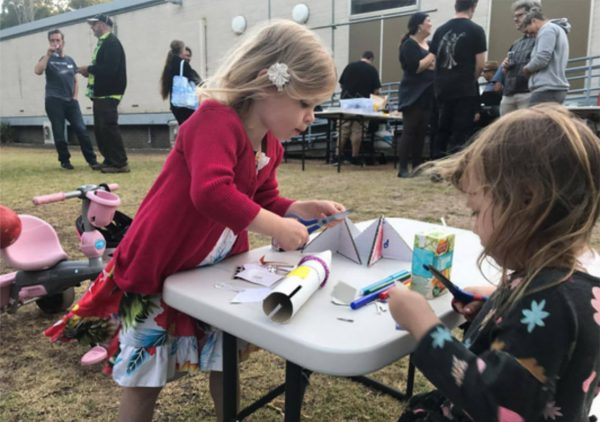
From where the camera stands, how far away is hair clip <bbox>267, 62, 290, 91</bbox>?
3.95 ft

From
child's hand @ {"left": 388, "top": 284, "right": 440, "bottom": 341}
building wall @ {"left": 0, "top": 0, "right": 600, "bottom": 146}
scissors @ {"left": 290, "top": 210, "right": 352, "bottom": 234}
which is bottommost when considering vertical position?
child's hand @ {"left": 388, "top": 284, "right": 440, "bottom": 341}

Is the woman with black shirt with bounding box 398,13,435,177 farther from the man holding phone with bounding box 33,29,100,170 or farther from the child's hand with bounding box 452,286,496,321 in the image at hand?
the child's hand with bounding box 452,286,496,321

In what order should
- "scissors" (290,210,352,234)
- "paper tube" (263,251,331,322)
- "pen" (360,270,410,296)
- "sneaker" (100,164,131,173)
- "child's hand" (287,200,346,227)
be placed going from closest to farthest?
"paper tube" (263,251,331,322) < "pen" (360,270,410,296) < "scissors" (290,210,352,234) < "child's hand" (287,200,346,227) < "sneaker" (100,164,131,173)

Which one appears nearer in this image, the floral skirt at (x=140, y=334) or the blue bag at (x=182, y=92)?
the floral skirt at (x=140, y=334)

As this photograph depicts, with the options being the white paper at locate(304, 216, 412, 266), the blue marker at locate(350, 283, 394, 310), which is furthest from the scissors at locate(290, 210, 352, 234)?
the blue marker at locate(350, 283, 394, 310)

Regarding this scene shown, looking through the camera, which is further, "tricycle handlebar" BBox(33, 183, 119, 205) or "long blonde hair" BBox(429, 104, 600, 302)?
"tricycle handlebar" BBox(33, 183, 119, 205)

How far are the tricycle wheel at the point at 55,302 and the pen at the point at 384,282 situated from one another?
1874mm

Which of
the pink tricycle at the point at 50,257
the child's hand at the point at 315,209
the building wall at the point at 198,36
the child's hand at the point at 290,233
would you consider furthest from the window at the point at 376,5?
the child's hand at the point at 290,233

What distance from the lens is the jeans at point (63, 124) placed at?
678cm

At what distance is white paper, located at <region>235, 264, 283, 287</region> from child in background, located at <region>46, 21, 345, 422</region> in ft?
0.25

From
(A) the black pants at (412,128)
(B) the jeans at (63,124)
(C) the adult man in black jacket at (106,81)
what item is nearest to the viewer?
(A) the black pants at (412,128)

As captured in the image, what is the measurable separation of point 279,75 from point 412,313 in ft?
2.25

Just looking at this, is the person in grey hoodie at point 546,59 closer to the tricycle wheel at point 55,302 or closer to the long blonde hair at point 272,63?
the long blonde hair at point 272,63

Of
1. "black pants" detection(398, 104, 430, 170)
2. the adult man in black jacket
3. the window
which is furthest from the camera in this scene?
the window
